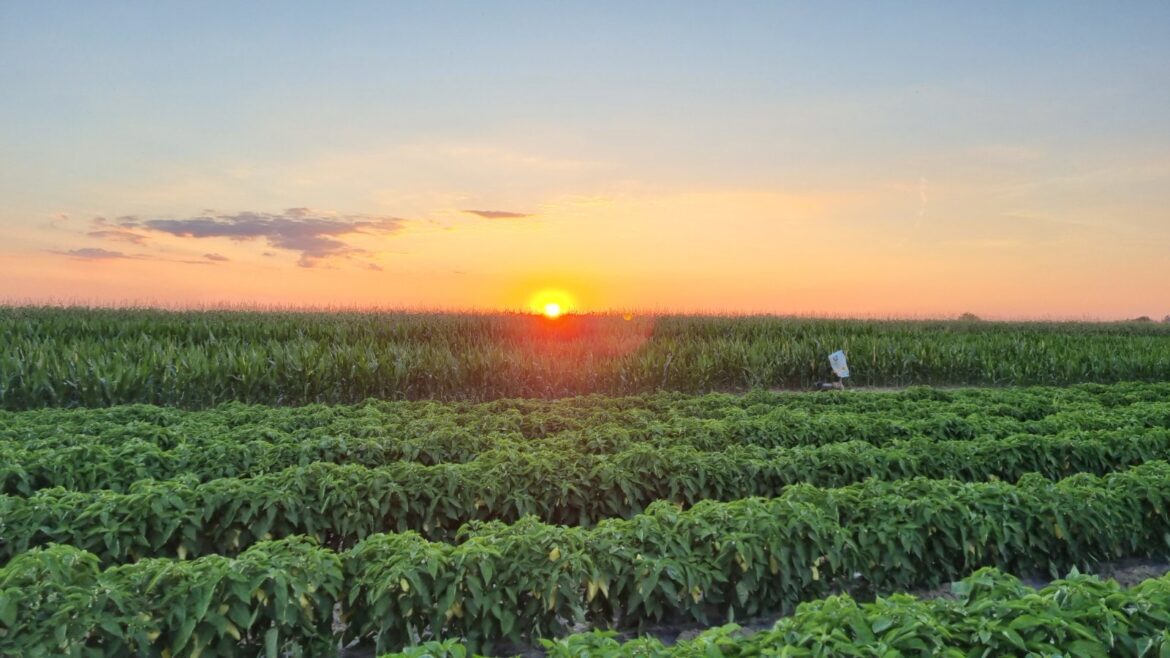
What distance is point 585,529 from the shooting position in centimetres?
618

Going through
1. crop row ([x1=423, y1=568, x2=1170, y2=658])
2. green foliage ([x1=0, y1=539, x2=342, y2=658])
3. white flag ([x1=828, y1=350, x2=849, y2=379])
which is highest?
white flag ([x1=828, y1=350, x2=849, y2=379])

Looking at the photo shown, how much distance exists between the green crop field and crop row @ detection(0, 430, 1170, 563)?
3 cm

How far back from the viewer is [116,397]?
13.7m

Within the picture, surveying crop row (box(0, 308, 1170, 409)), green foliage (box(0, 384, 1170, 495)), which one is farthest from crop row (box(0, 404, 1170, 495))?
crop row (box(0, 308, 1170, 409))

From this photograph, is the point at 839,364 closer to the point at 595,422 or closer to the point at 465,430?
the point at 595,422

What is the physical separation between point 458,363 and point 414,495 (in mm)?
9780

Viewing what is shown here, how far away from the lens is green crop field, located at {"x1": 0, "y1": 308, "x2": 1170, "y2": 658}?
371 cm

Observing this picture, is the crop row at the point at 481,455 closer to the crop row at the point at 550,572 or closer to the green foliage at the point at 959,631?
Result: the crop row at the point at 550,572

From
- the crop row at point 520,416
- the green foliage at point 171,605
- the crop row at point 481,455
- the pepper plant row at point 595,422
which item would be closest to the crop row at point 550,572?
the green foliage at point 171,605

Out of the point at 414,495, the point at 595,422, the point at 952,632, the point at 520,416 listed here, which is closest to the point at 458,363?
the point at 520,416

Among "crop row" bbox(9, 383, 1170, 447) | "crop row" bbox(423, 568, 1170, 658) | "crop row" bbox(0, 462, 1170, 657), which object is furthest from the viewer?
"crop row" bbox(9, 383, 1170, 447)

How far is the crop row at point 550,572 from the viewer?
12.9 feet

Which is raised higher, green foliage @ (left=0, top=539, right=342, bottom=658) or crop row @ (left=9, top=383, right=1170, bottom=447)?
crop row @ (left=9, top=383, right=1170, bottom=447)

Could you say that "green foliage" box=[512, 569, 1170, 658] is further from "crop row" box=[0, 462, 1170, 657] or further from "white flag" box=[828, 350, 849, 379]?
"white flag" box=[828, 350, 849, 379]
